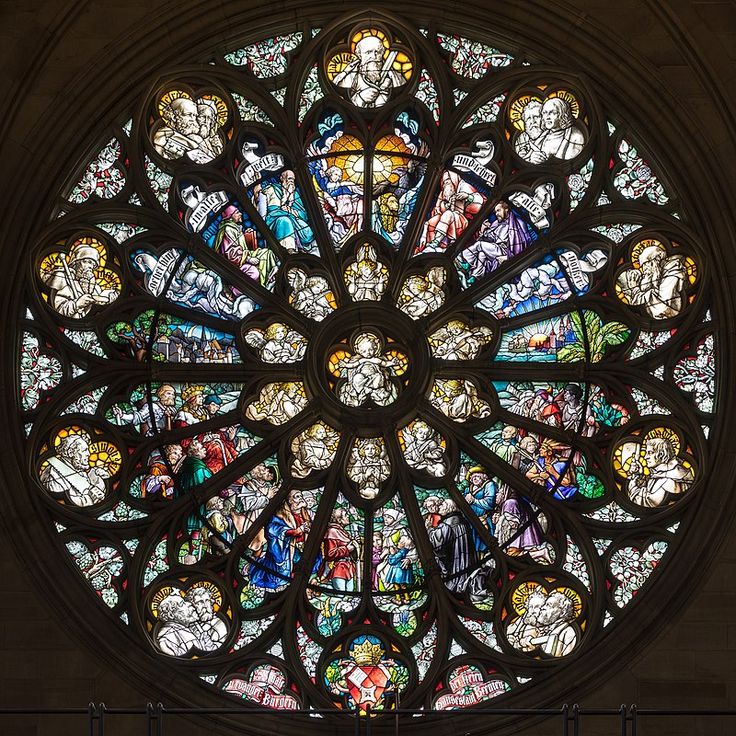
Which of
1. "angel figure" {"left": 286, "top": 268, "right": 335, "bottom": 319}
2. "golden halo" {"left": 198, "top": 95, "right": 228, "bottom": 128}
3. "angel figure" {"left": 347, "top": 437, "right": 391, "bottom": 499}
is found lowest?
"angel figure" {"left": 347, "top": 437, "right": 391, "bottom": 499}

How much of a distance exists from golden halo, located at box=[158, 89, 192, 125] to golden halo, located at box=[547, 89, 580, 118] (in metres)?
2.83

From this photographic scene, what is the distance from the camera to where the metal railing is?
49.4ft

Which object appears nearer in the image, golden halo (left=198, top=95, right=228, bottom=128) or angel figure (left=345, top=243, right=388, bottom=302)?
angel figure (left=345, top=243, right=388, bottom=302)

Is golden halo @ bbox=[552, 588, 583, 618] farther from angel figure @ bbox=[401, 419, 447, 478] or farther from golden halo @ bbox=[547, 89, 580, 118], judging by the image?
golden halo @ bbox=[547, 89, 580, 118]

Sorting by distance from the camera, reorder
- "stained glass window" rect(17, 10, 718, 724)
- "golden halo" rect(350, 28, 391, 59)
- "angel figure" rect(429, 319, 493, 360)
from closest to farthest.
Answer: "stained glass window" rect(17, 10, 718, 724) < "angel figure" rect(429, 319, 493, 360) < "golden halo" rect(350, 28, 391, 59)

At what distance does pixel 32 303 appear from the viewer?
16.8 m

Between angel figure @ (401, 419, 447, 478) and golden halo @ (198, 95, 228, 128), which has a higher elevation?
golden halo @ (198, 95, 228, 128)

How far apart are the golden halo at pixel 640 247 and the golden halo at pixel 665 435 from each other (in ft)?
4.24

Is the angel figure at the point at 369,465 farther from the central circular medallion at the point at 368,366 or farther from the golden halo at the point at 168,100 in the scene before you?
the golden halo at the point at 168,100

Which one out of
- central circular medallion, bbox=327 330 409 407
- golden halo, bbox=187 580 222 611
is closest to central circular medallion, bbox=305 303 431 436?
central circular medallion, bbox=327 330 409 407

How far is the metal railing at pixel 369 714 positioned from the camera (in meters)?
15.1

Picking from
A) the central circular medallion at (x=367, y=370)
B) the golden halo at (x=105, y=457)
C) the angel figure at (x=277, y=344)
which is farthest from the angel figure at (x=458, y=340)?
the golden halo at (x=105, y=457)
